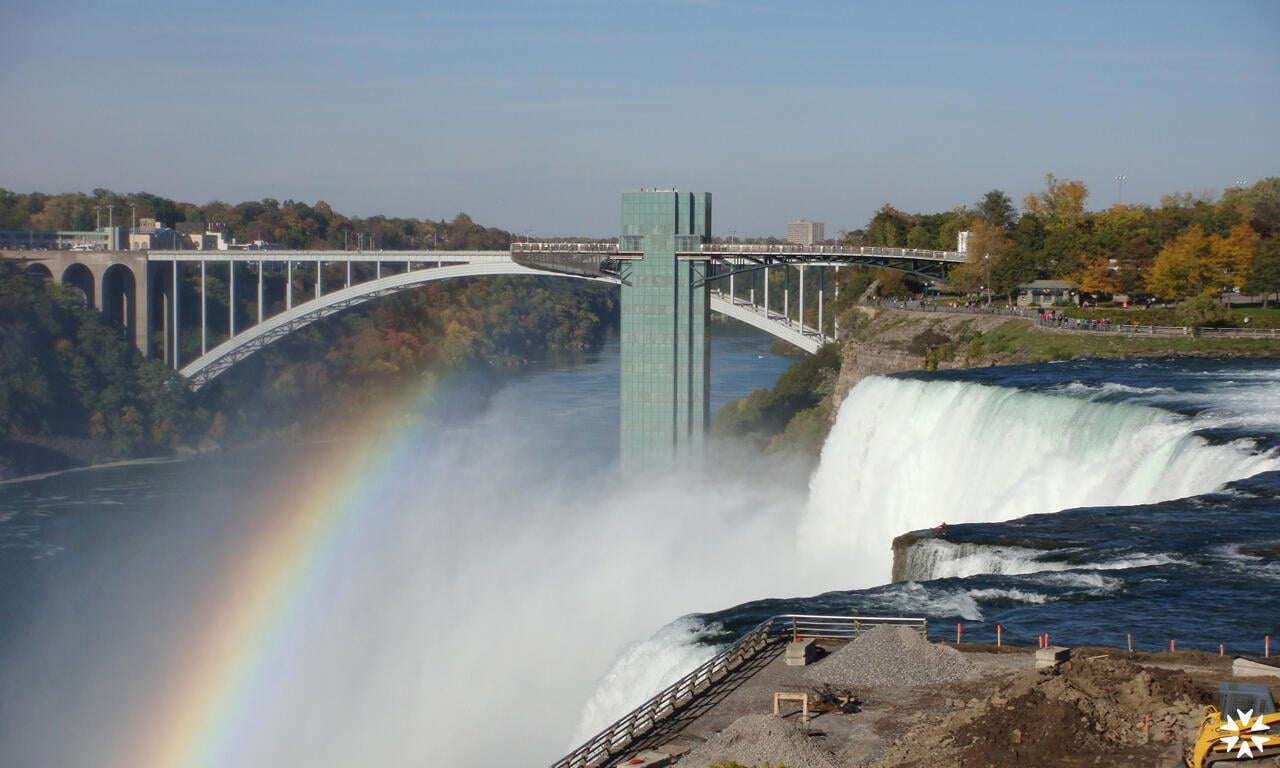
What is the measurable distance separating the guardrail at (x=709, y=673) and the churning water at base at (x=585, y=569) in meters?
0.71

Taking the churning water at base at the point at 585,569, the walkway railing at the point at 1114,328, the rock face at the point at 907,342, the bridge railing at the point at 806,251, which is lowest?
the churning water at base at the point at 585,569

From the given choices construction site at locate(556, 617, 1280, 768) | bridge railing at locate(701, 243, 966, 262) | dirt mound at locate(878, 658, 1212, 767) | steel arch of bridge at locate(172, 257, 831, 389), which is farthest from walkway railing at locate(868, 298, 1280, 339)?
dirt mound at locate(878, 658, 1212, 767)

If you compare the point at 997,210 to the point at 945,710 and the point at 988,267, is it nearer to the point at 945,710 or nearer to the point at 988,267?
the point at 988,267

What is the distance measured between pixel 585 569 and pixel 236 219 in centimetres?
5817

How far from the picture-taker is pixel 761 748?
30.7 feet

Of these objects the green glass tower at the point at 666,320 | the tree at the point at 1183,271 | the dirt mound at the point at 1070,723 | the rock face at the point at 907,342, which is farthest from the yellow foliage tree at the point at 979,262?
the dirt mound at the point at 1070,723

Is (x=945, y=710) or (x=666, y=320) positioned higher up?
(x=666, y=320)

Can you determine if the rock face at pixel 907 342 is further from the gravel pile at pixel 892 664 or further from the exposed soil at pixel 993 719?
the exposed soil at pixel 993 719

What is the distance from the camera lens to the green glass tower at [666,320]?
3391 centimetres

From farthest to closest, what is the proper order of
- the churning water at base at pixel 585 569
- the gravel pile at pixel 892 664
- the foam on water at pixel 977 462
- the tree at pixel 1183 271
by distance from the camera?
the tree at pixel 1183 271 → the foam on water at pixel 977 462 → the churning water at base at pixel 585 569 → the gravel pile at pixel 892 664

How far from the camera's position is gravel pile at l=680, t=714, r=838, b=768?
30.1ft

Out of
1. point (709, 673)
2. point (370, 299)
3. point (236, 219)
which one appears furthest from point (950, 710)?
point (236, 219)

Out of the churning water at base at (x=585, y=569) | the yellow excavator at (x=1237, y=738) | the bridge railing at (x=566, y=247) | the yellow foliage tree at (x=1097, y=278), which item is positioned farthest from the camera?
the yellow foliage tree at (x=1097, y=278)

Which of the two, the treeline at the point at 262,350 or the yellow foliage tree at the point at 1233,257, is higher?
the yellow foliage tree at the point at 1233,257
